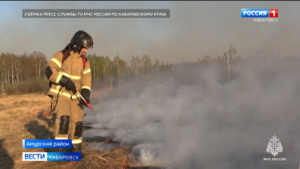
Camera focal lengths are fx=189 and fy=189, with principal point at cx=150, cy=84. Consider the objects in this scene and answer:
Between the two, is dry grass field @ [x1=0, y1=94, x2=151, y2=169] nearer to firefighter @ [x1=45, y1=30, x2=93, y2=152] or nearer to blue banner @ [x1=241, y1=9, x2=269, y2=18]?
firefighter @ [x1=45, y1=30, x2=93, y2=152]

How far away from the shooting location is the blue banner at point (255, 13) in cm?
577

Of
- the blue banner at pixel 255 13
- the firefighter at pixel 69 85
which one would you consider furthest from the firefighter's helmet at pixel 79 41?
the blue banner at pixel 255 13

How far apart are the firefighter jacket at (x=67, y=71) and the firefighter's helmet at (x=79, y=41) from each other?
130 mm

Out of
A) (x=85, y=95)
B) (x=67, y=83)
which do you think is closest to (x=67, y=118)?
(x=85, y=95)

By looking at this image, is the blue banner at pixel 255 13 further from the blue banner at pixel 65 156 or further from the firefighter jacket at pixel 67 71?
the blue banner at pixel 65 156

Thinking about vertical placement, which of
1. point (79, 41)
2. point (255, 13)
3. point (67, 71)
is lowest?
point (67, 71)

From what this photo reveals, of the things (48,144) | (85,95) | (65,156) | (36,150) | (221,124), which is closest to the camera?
(65,156)

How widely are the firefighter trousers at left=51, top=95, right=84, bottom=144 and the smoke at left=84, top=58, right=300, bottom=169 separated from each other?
0.93 meters

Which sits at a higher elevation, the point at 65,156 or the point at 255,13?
the point at 255,13

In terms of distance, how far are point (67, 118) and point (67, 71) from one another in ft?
2.85

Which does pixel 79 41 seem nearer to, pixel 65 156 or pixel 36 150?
pixel 65 156

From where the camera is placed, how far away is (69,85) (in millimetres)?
3381

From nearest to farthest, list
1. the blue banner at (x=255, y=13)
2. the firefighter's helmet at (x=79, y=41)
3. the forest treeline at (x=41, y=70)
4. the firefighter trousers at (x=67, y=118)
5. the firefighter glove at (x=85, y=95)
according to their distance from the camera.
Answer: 1. the firefighter trousers at (x=67, y=118)
2. the firefighter's helmet at (x=79, y=41)
3. the firefighter glove at (x=85, y=95)
4. the blue banner at (x=255, y=13)
5. the forest treeline at (x=41, y=70)

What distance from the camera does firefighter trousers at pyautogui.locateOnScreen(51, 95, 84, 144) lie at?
134 inches
